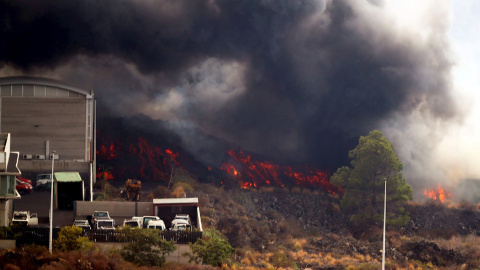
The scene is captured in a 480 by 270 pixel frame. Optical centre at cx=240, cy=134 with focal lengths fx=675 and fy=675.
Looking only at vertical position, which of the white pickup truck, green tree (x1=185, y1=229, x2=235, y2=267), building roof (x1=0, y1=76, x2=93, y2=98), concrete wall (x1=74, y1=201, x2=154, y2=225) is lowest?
green tree (x1=185, y1=229, x2=235, y2=267)

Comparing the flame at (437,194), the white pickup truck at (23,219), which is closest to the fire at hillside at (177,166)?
the flame at (437,194)

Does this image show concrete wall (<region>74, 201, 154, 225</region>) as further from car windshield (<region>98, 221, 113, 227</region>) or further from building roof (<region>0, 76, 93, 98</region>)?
building roof (<region>0, 76, 93, 98</region>)

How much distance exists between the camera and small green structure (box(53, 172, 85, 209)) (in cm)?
4481

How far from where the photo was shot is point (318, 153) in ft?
216

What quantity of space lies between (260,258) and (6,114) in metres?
23.8

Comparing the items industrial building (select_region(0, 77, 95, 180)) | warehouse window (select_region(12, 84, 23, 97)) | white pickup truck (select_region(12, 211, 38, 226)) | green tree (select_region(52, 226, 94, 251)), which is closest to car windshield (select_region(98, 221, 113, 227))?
white pickup truck (select_region(12, 211, 38, 226))

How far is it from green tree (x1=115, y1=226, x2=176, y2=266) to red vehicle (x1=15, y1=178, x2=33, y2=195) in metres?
15.1

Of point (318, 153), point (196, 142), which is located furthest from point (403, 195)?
point (196, 142)

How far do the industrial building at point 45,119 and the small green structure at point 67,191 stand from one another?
594 cm

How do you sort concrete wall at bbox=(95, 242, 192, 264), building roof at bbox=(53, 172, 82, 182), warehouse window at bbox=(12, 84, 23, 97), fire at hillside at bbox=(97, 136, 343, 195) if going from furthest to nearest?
fire at hillside at bbox=(97, 136, 343, 195)
warehouse window at bbox=(12, 84, 23, 97)
building roof at bbox=(53, 172, 82, 182)
concrete wall at bbox=(95, 242, 192, 264)

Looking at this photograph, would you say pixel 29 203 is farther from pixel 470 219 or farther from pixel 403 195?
pixel 470 219

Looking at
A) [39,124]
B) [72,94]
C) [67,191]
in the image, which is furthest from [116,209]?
[72,94]

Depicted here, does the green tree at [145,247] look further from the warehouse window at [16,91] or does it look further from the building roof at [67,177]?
the warehouse window at [16,91]

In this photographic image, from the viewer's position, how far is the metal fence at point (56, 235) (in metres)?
33.7
